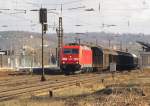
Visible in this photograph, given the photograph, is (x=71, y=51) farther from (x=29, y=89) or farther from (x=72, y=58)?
(x=29, y=89)

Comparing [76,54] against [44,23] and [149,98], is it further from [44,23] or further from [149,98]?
[149,98]

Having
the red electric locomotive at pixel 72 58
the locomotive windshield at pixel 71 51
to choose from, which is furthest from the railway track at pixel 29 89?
the locomotive windshield at pixel 71 51

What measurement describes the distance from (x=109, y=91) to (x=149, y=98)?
3597 millimetres

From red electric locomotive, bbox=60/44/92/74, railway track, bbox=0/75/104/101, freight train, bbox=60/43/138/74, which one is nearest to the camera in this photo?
railway track, bbox=0/75/104/101

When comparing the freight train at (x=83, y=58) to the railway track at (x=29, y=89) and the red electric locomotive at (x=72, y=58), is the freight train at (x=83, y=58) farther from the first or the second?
the railway track at (x=29, y=89)

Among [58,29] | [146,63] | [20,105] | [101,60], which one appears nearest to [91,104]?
[20,105]

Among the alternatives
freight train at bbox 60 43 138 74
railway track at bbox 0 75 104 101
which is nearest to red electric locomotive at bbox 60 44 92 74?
freight train at bbox 60 43 138 74

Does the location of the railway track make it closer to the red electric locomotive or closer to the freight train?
the red electric locomotive

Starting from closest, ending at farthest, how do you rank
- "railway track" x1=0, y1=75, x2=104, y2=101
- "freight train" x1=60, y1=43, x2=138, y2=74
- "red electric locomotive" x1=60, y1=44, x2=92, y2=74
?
"railway track" x1=0, y1=75, x2=104, y2=101, "red electric locomotive" x1=60, y1=44, x2=92, y2=74, "freight train" x1=60, y1=43, x2=138, y2=74

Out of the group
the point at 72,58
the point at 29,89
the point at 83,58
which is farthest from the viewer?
the point at 83,58

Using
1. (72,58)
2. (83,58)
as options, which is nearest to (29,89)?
(72,58)

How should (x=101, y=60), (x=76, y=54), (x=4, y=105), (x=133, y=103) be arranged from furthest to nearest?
(x=101, y=60) → (x=76, y=54) → (x=4, y=105) → (x=133, y=103)

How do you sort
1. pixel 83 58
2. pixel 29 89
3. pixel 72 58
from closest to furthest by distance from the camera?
pixel 29 89
pixel 72 58
pixel 83 58

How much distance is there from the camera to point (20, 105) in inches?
849
